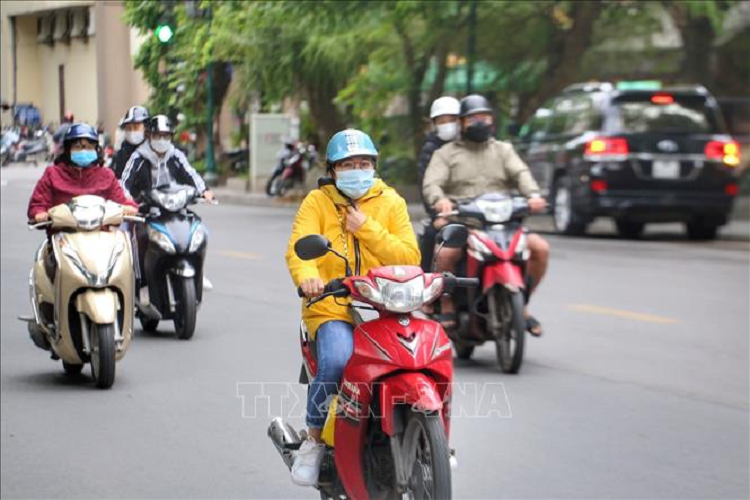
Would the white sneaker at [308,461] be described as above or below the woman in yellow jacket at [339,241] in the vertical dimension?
below

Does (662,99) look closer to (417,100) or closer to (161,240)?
(417,100)

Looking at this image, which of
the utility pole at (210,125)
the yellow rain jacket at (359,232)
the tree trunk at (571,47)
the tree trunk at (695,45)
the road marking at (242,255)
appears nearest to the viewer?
the utility pole at (210,125)

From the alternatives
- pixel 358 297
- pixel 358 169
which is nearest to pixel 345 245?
pixel 358 297

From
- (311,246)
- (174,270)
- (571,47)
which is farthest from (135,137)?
(571,47)

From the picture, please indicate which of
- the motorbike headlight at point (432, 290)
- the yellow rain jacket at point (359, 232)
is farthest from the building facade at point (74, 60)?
the motorbike headlight at point (432, 290)

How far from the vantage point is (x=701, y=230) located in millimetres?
20500

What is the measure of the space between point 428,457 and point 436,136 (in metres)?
2.63

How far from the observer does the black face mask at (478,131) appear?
734 centimetres

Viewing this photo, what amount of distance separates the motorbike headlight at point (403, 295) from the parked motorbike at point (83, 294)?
365cm

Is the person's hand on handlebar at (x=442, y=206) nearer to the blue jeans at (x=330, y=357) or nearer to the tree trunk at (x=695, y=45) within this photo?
the blue jeans at (x=330, y=357)

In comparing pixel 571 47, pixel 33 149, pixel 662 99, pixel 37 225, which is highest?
pixel 571 47

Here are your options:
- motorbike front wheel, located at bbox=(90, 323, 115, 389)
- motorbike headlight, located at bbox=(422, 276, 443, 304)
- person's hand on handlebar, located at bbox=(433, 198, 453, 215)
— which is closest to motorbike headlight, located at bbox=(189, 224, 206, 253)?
motorbike front wheel, located at bbox=(90, 323, 115, 389)

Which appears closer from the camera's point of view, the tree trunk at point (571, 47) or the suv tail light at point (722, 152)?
the suv tail light at point (722, 152)

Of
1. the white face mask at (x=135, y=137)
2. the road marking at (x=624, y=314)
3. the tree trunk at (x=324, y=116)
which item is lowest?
the road marking at (x=624, y=314)
